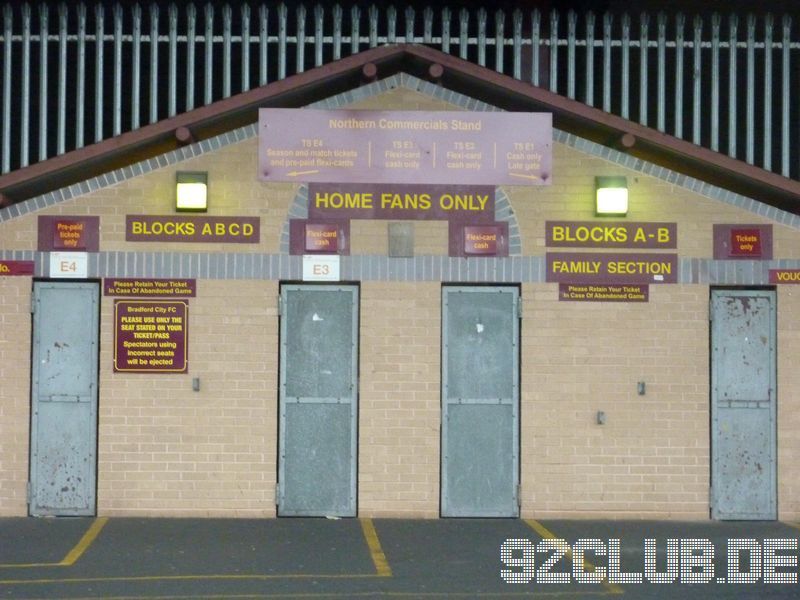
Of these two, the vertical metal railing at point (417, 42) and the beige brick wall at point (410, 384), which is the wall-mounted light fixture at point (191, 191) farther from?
the vertical metal railing at point (417, 42)

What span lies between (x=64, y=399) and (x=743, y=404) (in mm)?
6548

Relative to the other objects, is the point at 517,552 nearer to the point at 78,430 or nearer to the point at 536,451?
the point at 536,451

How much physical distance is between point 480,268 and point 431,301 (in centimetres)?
Answer: 57

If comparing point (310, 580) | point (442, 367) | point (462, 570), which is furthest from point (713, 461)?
point (310, 580)

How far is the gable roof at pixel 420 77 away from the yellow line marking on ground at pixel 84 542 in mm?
3147

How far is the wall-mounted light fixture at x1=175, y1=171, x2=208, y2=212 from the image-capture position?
12.9 meters

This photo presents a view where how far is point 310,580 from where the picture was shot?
9797mm

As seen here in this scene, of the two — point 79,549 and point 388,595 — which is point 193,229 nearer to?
point 79,549

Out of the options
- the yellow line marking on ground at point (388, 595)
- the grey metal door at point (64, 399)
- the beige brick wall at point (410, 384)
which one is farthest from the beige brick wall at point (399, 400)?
the yellow line marking on ground at point (388, 595)

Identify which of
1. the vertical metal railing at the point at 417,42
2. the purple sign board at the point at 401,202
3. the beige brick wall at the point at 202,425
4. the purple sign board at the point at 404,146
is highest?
the vertical metal railing at the point at 417,42

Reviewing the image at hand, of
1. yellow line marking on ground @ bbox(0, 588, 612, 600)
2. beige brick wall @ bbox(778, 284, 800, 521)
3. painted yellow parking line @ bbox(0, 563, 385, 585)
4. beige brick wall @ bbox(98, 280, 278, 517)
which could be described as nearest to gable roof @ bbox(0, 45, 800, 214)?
beige brick wall @ bbox(778, 284, 800, 521)

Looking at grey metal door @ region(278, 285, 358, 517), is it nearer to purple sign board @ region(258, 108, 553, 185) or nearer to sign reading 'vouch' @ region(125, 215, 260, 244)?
sign reading 'vouch' @ region(125, 215, 260, 244)

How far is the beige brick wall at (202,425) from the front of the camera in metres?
12.9

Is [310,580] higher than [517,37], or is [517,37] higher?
[517,37]
